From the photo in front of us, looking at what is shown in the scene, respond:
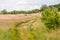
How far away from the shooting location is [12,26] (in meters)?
36.9

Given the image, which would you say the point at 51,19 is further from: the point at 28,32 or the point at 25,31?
the point at 25,31

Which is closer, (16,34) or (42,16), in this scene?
(16,34)

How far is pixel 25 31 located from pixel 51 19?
4445mm

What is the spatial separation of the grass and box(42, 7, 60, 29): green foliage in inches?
29.5

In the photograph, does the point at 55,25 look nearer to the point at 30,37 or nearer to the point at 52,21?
the point at 52,21

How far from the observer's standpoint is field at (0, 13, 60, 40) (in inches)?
1382

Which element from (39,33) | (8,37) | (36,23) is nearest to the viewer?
(8,37)

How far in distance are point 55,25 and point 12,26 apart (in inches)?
244

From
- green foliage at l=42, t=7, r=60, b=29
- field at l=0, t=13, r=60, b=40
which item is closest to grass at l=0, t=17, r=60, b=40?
field at l=0, t=13, r=60, b=40

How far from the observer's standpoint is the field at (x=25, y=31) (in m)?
35.1

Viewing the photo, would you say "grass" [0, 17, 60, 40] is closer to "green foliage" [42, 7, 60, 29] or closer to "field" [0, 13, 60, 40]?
"field" [0, 13, 60, 40]

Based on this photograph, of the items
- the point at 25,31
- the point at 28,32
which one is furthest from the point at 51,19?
the point at 25,31

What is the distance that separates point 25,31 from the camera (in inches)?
1437

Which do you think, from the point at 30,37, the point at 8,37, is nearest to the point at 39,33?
the point at 30,37
